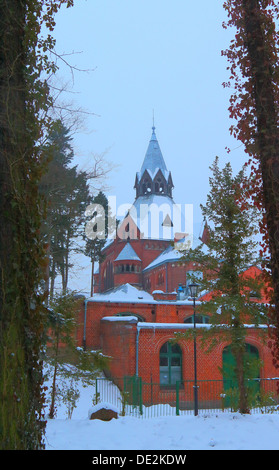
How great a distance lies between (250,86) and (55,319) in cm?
552

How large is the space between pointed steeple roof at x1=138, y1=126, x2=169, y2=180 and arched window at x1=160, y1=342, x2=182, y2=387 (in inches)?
1615

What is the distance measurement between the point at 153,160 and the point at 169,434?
57892mm

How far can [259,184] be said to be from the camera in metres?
6.08

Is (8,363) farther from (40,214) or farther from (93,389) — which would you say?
Answer: (93,389)

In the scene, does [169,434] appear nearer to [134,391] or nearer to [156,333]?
[134,391]

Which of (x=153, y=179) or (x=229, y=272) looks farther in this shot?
(x=153, y=179)

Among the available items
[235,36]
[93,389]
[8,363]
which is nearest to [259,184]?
[235,36]

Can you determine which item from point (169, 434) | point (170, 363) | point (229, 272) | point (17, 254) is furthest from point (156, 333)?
point (17, 254)

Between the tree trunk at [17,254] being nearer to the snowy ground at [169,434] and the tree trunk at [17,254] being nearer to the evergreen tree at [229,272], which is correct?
the snowy ground at [169,434]

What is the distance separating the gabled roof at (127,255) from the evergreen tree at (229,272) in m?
40.0

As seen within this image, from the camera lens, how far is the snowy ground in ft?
24.2

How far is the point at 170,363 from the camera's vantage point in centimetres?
2402

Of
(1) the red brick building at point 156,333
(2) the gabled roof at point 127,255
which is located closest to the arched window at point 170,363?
(1) the red brick building at point 156,333

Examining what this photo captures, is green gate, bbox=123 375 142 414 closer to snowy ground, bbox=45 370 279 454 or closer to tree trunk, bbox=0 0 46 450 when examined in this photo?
snowy ground, bbox=45 370 279 454
